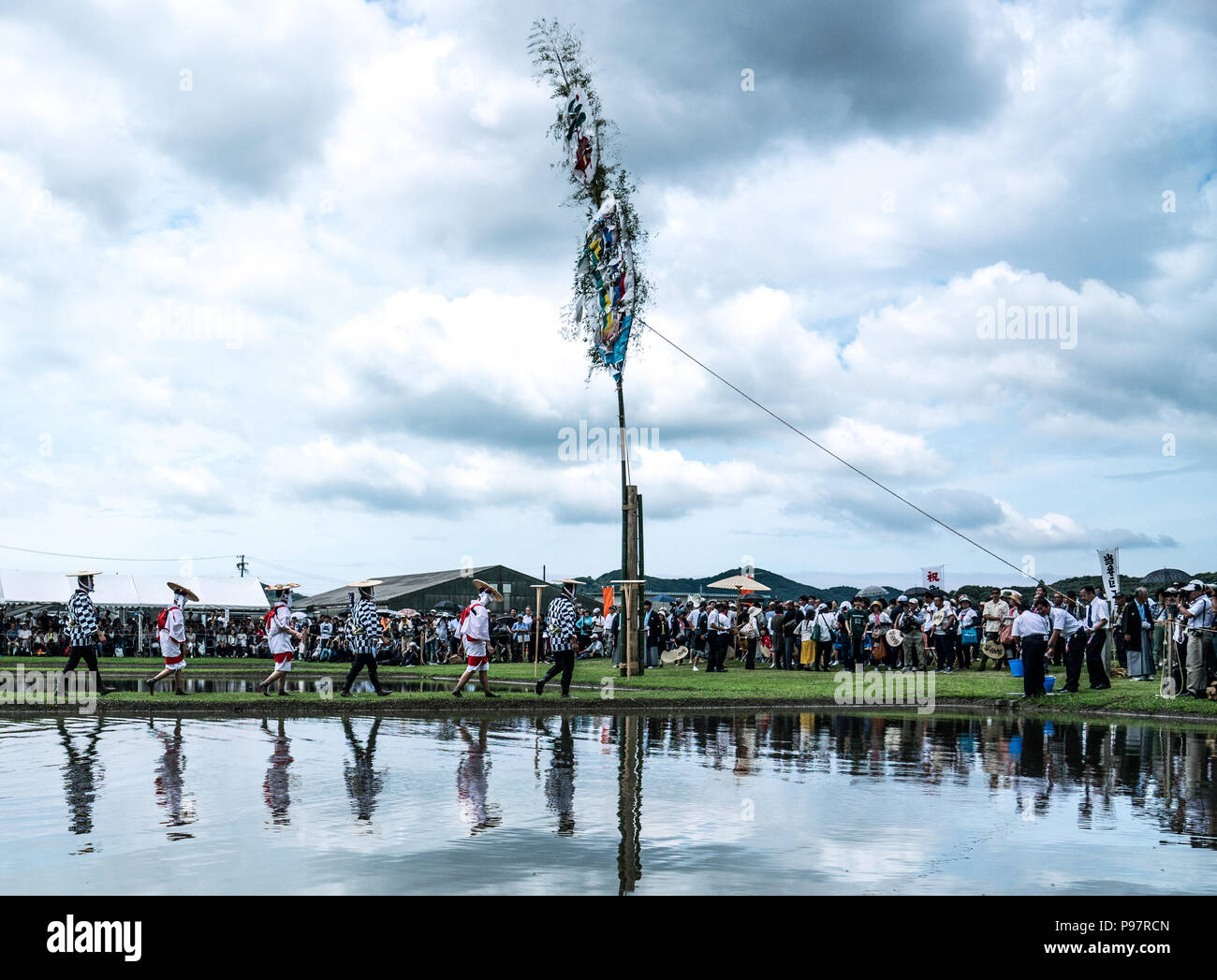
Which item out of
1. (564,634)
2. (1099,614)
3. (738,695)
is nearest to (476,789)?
(564,634)

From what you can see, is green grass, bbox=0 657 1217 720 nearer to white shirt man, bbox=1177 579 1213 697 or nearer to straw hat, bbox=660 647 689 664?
white shirt man, bbox=1177 579 1213 697

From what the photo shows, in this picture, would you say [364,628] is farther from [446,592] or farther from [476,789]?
[446,592]

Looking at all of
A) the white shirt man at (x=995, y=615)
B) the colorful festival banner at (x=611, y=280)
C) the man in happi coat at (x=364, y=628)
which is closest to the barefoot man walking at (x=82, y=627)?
the man in happi coat at (x=364, y=628)

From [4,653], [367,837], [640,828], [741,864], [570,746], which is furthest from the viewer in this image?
[4,653]

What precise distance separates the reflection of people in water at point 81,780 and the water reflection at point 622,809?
3 centimetres

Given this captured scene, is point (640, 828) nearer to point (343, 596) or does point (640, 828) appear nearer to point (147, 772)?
point (147, 772)

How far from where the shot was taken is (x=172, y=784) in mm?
9133

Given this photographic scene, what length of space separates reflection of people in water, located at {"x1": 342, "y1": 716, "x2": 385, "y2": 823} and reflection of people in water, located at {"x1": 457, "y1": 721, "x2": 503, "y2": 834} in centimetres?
65

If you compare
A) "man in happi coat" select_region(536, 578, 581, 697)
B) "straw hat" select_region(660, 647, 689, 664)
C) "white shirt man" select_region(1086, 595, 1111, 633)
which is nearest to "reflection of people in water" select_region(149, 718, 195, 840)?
"man in happi coat" select_region(536, 578, 581, 697)

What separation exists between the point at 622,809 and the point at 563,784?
1.28 meters

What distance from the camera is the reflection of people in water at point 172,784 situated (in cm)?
749

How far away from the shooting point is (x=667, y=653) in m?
31.9
